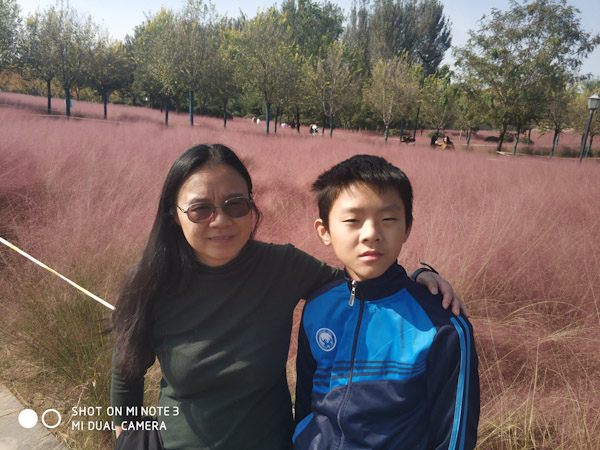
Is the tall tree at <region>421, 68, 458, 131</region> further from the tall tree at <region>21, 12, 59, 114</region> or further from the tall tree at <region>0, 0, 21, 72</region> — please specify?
the tall tree at <region>0, 0, 21, 72</region>

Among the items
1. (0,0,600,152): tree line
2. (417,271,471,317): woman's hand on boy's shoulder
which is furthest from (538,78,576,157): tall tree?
(417,271,471,317): woman's hand on boy's shoulder

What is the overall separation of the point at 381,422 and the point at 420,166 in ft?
21.9

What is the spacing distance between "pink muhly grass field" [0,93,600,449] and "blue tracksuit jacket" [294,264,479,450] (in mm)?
1010

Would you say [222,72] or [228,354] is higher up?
[222,72]

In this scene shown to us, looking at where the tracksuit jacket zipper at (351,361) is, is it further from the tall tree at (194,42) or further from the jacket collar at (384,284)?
the tall tree at (194,42)

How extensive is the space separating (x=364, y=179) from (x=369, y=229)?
157mm

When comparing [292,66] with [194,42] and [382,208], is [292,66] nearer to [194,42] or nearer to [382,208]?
[194,42]

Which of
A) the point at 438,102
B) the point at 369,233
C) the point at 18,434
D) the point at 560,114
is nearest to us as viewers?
the point at 369,233

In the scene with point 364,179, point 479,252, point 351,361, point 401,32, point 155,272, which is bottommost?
point 479,252

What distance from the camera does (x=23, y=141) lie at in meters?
5.80

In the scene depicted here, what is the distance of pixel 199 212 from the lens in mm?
1149

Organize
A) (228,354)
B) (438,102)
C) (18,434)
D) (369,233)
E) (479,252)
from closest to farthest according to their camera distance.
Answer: (369,233) < (228,354) < (18,434) < (479,252) < (438,102)

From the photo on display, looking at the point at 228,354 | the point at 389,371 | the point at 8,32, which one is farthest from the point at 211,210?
the point at 8,32

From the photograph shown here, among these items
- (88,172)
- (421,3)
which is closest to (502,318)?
(88,172)
